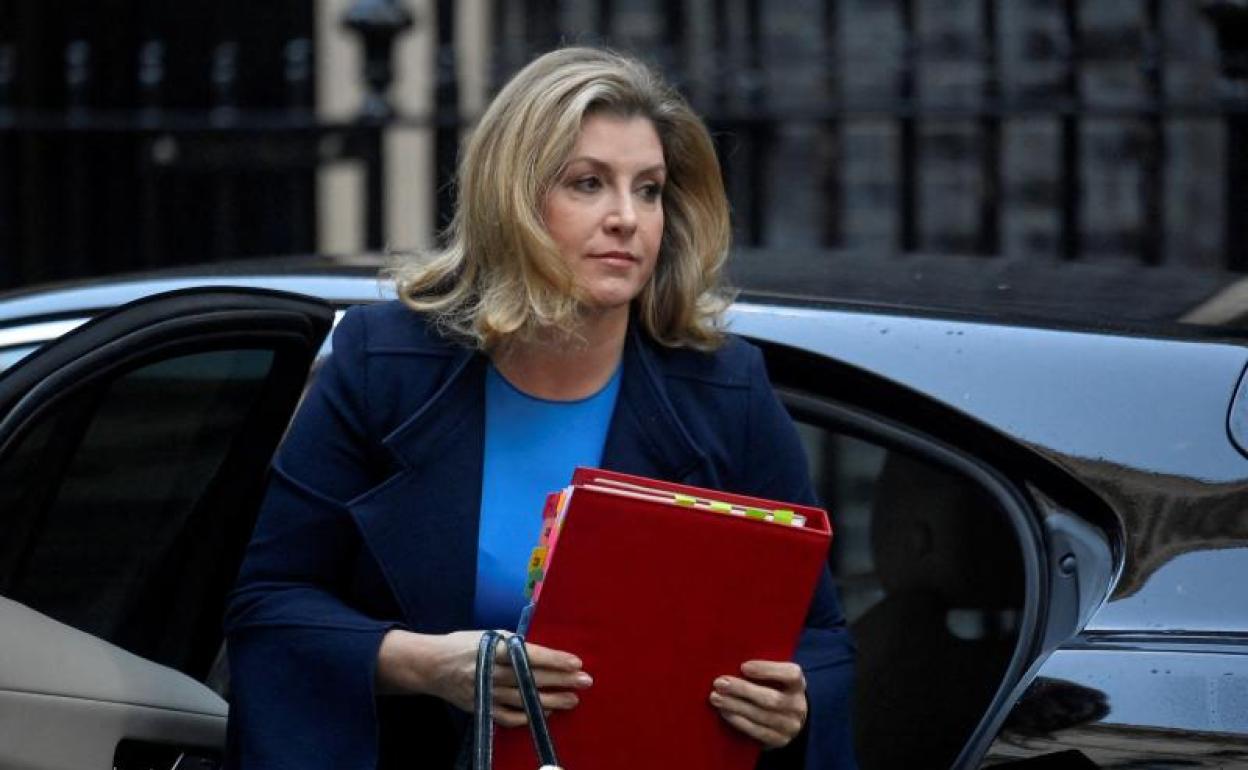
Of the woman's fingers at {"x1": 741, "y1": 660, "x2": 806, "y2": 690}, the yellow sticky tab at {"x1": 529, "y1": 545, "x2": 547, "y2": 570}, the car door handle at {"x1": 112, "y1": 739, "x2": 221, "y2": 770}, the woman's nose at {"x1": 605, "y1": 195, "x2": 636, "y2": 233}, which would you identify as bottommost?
the car door handle at {"x1": 112, "y1": 739, "x2": 221, "y2": 770}

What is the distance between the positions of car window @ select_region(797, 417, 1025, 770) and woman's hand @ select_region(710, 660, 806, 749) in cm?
69

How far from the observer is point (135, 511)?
2.84 metres

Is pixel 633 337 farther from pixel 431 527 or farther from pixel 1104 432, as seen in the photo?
pixel 1104 432

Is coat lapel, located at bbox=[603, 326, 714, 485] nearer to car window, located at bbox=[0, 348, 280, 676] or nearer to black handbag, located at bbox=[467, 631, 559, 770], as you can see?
black handbag, located at bbox=[467, 631, 559, 770]

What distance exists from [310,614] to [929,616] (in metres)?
1.13

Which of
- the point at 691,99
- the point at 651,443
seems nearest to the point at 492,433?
the point at 651,443

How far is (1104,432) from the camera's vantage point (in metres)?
2.45

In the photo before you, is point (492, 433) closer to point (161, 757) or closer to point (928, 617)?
point (161, 757)

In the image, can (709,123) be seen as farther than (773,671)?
Yes

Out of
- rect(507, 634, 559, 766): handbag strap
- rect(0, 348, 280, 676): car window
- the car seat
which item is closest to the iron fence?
the car seat

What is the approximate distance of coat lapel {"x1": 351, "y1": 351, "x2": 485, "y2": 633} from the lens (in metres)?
2.29

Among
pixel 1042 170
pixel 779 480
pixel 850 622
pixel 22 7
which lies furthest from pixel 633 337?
pixel 22 7

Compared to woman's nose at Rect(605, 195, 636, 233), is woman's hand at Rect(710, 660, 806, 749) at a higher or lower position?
lower

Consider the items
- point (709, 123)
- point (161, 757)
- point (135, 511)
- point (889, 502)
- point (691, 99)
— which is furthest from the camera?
point (691, 99)
